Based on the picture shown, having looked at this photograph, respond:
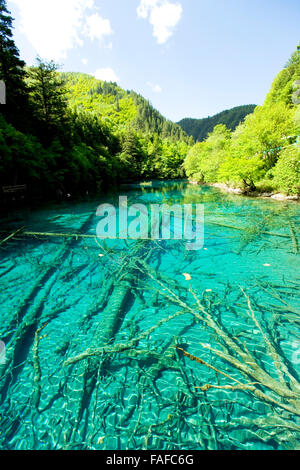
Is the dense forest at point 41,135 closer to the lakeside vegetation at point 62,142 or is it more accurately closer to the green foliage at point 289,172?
the lakeside vegetation at point 62,142

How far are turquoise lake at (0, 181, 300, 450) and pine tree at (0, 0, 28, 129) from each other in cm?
2090

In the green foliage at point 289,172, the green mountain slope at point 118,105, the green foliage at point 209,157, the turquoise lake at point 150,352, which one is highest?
the green mountain slope at point 118,105

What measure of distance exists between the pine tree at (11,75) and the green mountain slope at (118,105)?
95.1 metres

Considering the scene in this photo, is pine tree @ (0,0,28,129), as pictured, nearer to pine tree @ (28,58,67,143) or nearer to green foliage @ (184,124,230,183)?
pine tree @ (28,58,67,143)

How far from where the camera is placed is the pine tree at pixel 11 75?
59.3ft

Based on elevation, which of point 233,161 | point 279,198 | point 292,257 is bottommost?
point 292,257

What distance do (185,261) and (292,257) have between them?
4.30 meters

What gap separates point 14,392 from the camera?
3.01 meters

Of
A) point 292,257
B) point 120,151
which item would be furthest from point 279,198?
point 120,151

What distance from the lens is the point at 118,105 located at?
135000 mm

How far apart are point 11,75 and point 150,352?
92.3 ft

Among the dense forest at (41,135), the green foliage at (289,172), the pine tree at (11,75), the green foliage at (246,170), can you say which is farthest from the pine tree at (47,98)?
the green foliage at (289,172)

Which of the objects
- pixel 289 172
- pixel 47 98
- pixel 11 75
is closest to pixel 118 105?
pixel 47 98

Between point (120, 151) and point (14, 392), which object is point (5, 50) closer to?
point (14, 392)
